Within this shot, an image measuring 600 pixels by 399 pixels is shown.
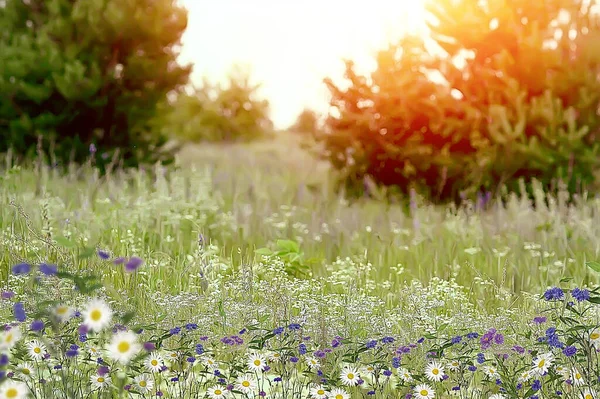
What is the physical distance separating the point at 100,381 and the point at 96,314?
0.69 meters

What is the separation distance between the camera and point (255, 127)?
86.0ft

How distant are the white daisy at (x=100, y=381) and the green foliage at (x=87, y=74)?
828cm

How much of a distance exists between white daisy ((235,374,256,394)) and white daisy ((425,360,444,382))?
836mm

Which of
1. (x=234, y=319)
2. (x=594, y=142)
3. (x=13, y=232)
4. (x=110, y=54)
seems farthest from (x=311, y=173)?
(x=234, y=319)

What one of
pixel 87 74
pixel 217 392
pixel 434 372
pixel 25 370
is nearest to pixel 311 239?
pixel 434 372

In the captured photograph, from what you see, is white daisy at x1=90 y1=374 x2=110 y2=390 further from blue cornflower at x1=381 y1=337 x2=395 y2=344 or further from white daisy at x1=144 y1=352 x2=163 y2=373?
blue cornflower at x1=381 y1=337 x2=395 y2=344

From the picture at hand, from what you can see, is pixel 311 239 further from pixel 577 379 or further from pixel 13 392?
pixel 13 392

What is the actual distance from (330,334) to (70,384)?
137 centimetres

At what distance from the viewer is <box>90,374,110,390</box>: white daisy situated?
3155 mm

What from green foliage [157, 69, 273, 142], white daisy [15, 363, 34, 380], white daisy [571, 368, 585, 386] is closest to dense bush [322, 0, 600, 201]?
white daisy [571, 368, 585, 386]

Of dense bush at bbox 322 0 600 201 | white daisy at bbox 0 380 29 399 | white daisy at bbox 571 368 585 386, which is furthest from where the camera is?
dense bush at bbox 322 0 600 201

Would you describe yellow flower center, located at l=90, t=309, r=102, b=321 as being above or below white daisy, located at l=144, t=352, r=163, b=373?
above

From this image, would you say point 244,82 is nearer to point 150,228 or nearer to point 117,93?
point 117,93

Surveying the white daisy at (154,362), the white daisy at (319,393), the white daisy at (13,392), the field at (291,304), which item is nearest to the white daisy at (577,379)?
the field at (291,304)
